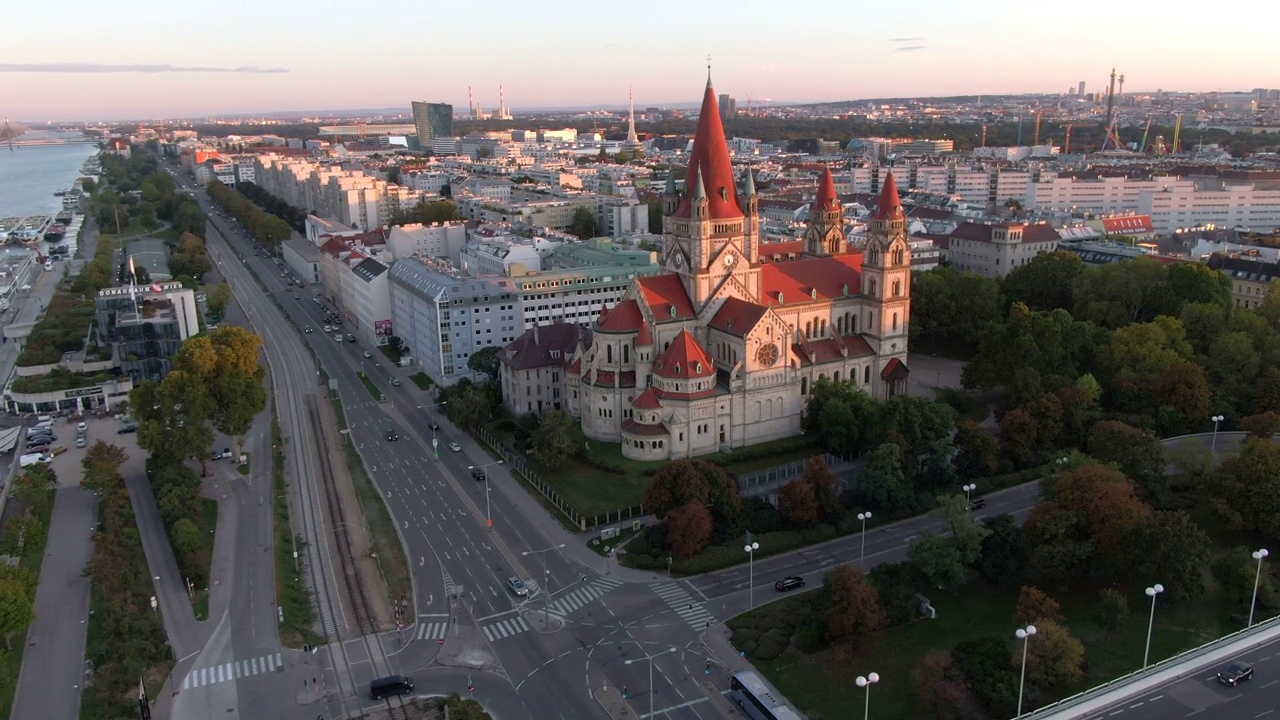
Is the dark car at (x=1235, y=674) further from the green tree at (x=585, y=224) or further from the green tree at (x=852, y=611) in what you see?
the green tree at (x=585, y=224)

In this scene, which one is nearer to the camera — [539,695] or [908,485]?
[539,695]

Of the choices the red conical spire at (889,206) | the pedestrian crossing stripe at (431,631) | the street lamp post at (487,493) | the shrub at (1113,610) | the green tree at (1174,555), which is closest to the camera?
the shrub at (1113,610)

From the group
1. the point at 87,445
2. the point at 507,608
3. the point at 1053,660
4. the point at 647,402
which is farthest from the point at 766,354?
the point at 87,445

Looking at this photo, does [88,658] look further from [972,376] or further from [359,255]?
[359,255]

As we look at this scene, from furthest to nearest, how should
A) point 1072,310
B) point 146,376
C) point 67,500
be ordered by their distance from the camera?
point 1072,310
point 146,376
point 67,500

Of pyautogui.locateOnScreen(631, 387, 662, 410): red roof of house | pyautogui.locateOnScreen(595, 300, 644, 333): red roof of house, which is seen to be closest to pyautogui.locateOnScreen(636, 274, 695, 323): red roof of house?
pyautogui.locateOnScreen(595, 300, 644, 333): red roof of house

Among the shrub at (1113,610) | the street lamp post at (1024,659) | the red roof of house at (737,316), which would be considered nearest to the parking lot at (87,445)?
the red roof of house at (737,316)

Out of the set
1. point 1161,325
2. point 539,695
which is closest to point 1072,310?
point 1161,325
